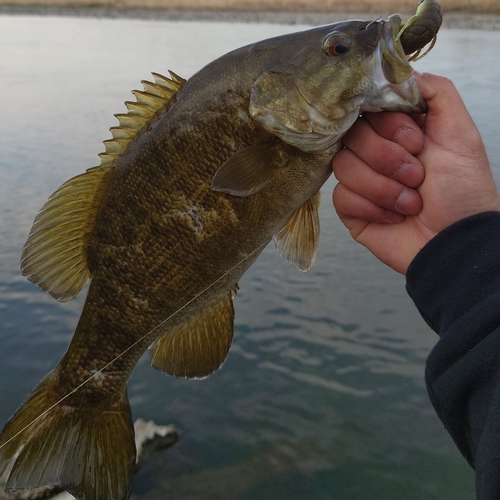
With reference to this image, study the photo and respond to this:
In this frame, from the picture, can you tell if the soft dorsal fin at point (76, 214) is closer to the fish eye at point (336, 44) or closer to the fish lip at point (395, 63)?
the fish eye at point (336, 44)

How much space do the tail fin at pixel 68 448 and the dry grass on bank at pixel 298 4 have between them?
30.5 m

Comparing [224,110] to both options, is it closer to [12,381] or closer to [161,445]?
[161,445]

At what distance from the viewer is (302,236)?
2.11 meters

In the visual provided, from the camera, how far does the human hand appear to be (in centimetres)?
176

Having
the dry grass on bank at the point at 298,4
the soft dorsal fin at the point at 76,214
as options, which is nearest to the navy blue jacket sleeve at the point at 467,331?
the soft dorsal fin at the point at 76,214

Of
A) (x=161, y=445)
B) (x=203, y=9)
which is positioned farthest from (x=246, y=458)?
(x=203, y=9)

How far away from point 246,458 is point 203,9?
42656 millimetres

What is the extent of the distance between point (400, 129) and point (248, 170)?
531mm

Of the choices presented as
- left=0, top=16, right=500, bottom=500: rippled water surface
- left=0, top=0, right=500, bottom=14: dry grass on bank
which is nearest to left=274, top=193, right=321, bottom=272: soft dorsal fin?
left=0, top=16, right=500, bottom=500: rippled water surface

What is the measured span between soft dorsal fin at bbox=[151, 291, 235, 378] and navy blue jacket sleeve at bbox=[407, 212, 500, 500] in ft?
2.67

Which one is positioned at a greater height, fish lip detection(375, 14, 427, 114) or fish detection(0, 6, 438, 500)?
fish lip detection(375, 14, 427, 114)

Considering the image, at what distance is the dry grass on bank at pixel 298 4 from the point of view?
30766mm

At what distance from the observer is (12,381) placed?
174 inches

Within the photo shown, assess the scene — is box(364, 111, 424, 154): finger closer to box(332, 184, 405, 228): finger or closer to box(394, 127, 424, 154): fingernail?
box(394, 127, 424, 154): fingernail
